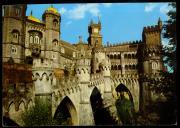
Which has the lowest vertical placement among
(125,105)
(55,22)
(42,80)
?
(125,105)

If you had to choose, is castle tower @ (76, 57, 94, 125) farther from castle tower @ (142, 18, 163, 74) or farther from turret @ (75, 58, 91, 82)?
castle tower @ (142, 18, 163, 74)

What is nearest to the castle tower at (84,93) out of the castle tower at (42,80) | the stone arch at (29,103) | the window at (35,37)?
the castle tower at (42,80)

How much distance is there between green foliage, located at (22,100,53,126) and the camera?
19438 millimetres

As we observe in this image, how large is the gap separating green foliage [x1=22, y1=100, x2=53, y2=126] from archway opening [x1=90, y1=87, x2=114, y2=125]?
6.51 metres

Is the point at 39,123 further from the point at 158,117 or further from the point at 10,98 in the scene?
the point at 158,117

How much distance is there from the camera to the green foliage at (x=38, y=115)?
1944 cm

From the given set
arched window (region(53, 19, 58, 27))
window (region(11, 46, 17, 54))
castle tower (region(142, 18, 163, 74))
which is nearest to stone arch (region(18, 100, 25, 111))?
window (region(11, 46, 17, 54))

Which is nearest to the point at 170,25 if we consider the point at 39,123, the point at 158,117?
the point at 158,117

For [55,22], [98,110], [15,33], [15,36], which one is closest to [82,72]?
[98,110]

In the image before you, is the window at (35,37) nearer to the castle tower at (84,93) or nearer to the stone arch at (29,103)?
the castle tower at (84,93)

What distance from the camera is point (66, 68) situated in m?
39.0

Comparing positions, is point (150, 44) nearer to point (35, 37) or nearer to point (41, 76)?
point (35, 37)

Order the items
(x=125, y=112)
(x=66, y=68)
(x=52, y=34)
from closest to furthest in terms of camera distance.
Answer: (x=125, y=112), (x=66, y=68), (x=52, y=34)

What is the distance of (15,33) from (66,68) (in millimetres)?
7023
